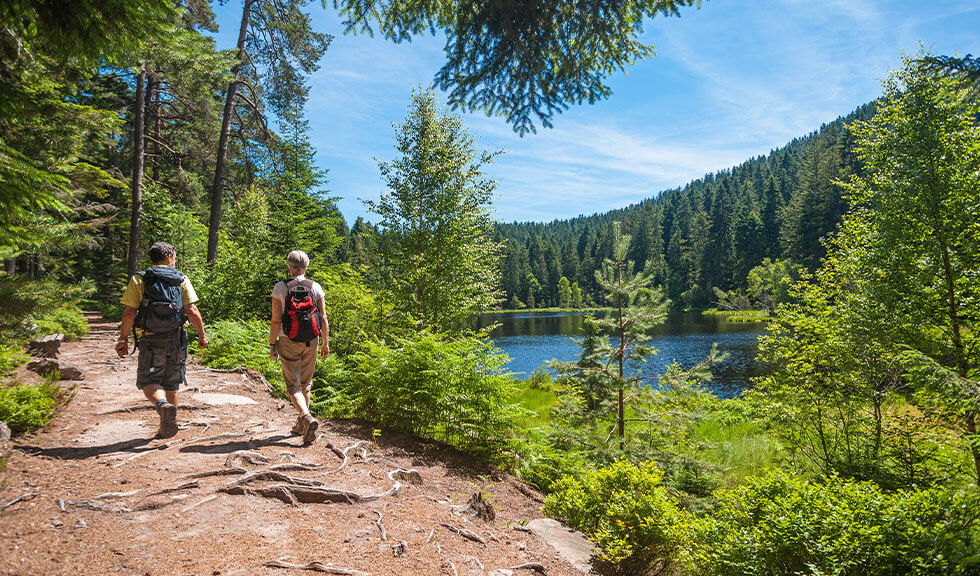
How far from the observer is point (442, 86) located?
4.30 meters

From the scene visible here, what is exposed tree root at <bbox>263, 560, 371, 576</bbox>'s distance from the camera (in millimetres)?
2523

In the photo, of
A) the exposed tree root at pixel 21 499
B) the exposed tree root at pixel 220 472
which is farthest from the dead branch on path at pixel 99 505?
the exposed tree root at pixel 220 472

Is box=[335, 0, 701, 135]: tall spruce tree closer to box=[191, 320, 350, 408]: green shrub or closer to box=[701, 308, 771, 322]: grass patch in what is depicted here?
box=[191, 320, 350, 408]: green shrub

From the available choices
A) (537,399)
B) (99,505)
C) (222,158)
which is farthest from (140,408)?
(537,399)

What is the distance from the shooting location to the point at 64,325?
11.4 meters

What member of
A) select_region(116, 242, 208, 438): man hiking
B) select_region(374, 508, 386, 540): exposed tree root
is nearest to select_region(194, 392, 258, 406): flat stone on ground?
select_region(116, 242, 208, 438): man hiking

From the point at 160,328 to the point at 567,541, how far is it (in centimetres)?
468

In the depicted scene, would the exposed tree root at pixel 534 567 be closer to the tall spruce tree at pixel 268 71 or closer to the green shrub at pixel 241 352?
the green shrub at pixel 241 352

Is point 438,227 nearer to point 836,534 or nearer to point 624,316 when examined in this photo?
point 624,316

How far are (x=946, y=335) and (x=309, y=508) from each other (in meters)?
10.4

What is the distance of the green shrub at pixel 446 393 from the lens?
226 inches

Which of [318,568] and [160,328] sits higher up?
[160,328]

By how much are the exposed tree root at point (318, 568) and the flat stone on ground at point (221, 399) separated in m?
4.23

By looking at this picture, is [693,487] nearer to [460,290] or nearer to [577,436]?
[577,436]
